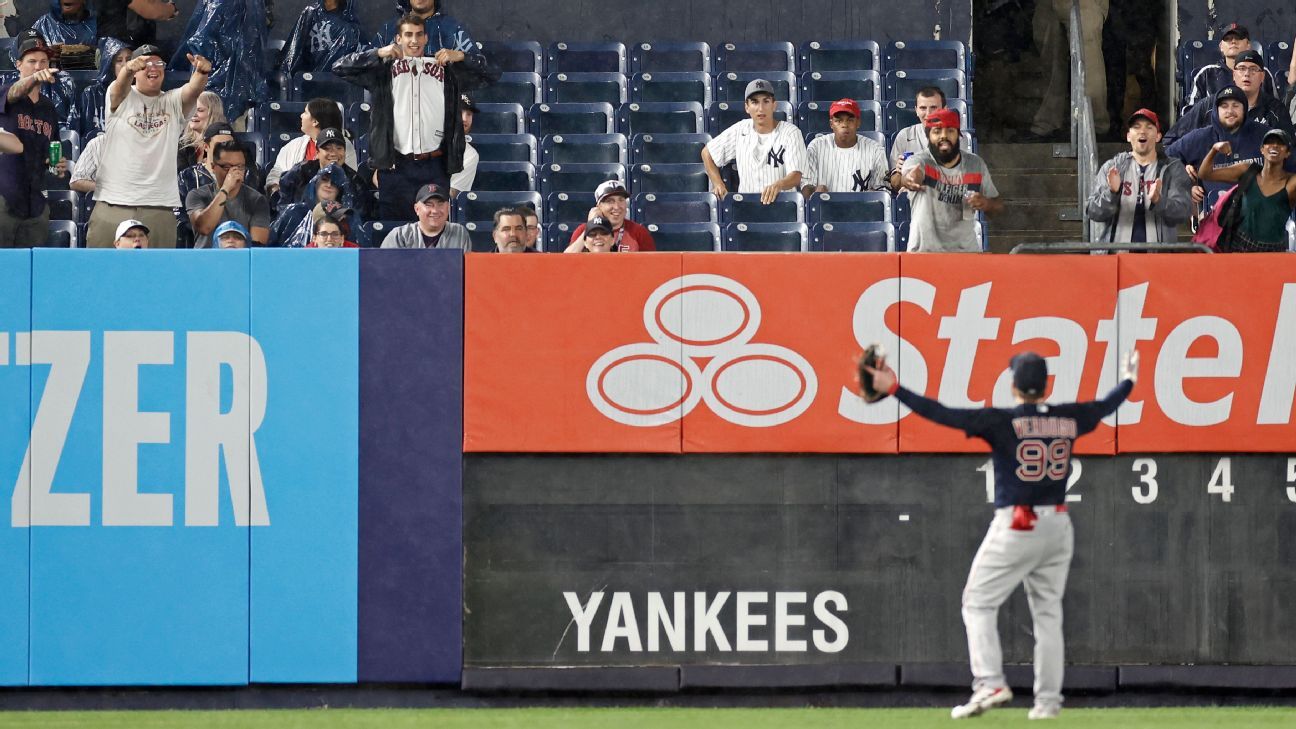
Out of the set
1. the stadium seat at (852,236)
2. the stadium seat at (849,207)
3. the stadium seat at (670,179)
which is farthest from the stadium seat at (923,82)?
the stadium seat at (852,236)

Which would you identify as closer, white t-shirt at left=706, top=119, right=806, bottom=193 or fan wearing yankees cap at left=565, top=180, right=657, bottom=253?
fan wearing yankees cap at left=565, top=180, right=657, bottom=253

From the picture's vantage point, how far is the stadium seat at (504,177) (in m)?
14.3

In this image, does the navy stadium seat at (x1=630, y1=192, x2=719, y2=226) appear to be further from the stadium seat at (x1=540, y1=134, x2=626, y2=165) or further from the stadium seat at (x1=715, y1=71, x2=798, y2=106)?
the stadium seat at (x1=715, y1=71, x2=798, y2=106)

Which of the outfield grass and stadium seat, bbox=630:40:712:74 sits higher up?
→ stadium seat, bbox=630:40:712:74

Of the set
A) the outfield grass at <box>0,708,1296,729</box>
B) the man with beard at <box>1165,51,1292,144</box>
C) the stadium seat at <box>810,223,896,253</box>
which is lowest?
the outfield grass at <box>0,708,1296,729</box>

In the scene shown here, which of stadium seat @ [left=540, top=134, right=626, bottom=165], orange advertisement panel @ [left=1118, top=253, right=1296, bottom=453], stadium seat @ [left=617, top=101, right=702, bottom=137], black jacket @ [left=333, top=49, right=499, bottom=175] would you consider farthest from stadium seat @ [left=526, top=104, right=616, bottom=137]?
orange advertisement panel @ [left=1118, top=253, right=1296, bottom=453]

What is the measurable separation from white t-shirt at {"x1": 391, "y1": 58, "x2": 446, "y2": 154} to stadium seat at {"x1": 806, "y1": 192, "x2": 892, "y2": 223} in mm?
2793

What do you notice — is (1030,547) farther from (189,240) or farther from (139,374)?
(189,240)

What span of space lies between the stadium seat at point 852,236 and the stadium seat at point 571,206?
187 cm

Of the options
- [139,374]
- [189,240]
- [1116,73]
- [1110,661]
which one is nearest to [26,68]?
[189,240]

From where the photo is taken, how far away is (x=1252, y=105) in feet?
45.3

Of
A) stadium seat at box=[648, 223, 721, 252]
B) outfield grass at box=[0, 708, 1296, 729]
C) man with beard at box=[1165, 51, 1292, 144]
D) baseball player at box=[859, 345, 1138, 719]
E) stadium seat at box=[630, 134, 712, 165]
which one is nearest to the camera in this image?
baseball player at box=[859, 345, 1138, 719]

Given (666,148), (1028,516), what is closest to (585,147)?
(666,148)

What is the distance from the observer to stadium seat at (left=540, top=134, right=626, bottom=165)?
578 inches
